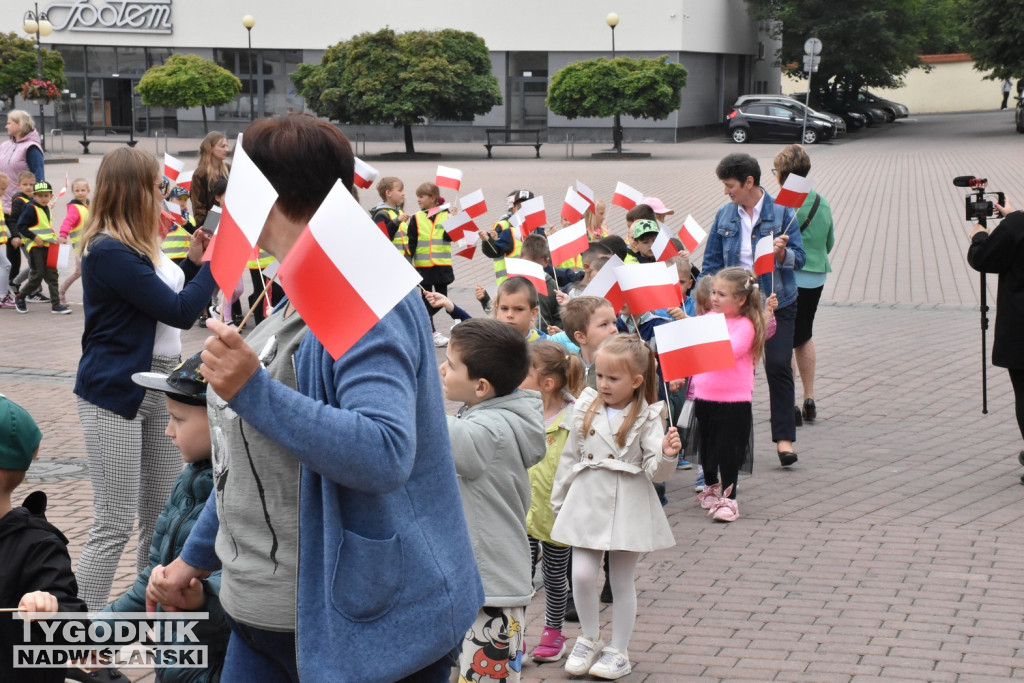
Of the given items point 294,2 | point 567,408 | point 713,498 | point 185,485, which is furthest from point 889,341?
point 294,2

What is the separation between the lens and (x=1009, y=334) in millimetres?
7391

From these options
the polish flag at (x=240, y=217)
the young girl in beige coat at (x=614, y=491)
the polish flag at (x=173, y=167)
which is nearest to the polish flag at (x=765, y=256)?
the young girl in beige coat at (x=614, y=491)

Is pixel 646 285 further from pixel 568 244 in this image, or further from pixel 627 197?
pixel 627 197

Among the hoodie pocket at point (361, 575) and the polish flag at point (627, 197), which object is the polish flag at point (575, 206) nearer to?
the polish flag at point (627, 197)

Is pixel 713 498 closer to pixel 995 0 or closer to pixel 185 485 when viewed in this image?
pixel 185 485

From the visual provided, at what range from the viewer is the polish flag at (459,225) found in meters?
10.2

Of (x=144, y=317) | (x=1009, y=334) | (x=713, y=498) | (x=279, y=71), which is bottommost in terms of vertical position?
(x=713, y=498)

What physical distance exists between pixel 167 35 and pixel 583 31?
54.7 feet

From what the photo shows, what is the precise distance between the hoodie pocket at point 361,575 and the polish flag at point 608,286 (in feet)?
13.0

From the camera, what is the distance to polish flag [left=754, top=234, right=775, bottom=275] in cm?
765

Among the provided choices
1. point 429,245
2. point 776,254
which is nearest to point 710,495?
point 776,254

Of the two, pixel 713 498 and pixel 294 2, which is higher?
pixel 294 2

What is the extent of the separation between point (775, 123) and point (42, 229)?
1330 inches

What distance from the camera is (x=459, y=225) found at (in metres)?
10.3
